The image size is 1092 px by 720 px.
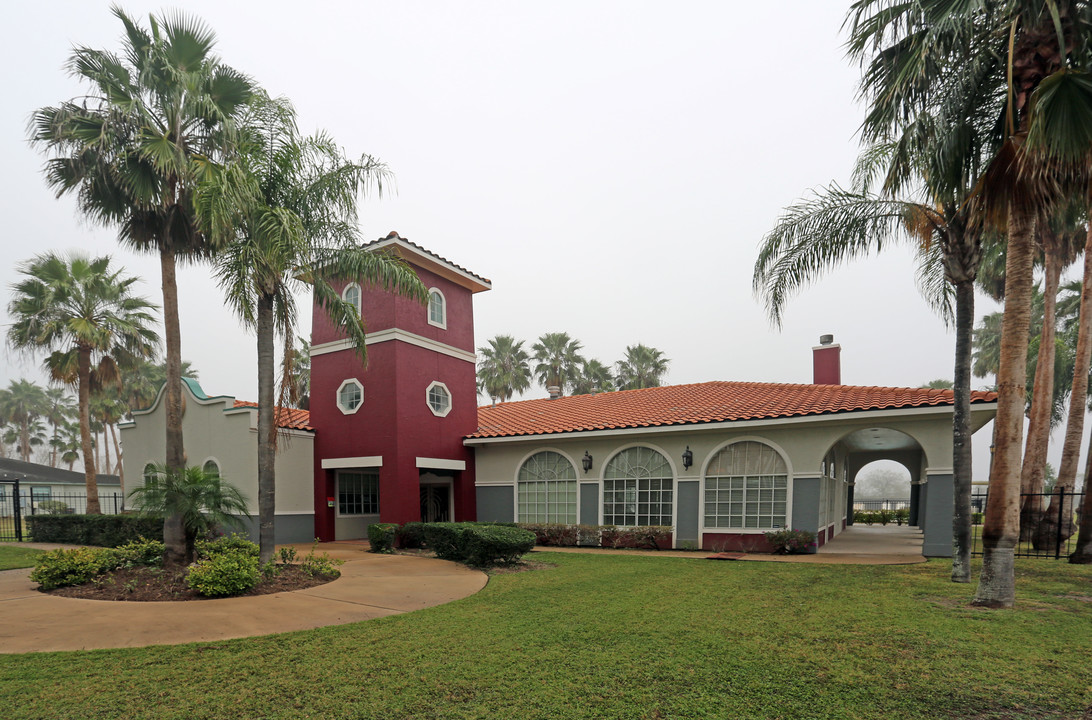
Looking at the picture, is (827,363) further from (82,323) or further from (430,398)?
(82,323)

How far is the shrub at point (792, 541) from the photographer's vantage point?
14.5 metres

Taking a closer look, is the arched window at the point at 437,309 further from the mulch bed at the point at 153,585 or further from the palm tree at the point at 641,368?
the palm tree at the point at 641,368

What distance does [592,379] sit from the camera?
42812mm

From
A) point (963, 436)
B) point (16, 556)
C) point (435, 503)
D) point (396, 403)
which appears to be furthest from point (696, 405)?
point (16, 556)

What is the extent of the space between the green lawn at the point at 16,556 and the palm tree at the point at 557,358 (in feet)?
95.9

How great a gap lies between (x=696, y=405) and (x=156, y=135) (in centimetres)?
1471

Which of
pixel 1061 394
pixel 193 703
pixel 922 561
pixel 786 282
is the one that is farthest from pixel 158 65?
pixel 1061 394

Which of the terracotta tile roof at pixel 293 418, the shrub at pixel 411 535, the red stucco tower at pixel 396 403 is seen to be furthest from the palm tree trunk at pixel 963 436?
the terracotta tile roof at pixel 293 418

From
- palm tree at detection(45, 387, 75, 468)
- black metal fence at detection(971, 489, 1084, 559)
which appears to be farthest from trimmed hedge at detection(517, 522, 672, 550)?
palm tree at detection(45, 387, 75, 468)

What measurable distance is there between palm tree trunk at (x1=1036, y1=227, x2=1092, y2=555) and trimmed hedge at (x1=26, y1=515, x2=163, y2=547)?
24543mm

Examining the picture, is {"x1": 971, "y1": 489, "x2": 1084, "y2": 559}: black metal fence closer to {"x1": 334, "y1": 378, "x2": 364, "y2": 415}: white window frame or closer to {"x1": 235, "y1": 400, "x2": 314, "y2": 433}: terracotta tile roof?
{"x1": 334, "y1": 378, "x2": 364, "y2": 415}: white window frame

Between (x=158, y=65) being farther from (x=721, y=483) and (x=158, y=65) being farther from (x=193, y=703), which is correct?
(x=721, y=483)

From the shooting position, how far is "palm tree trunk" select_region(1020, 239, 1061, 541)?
56.2 ft

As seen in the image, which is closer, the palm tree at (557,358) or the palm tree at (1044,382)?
the palm tree at (1044,382)
